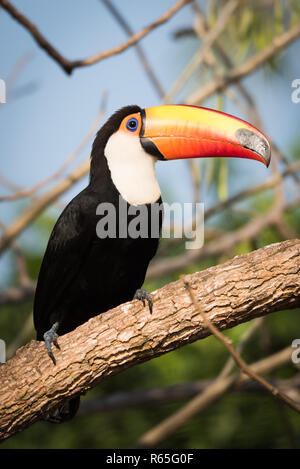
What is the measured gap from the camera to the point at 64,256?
3857mm

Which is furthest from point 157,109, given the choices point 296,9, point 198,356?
point 198,356

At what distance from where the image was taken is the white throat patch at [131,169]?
3.97 meters

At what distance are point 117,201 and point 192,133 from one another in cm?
77

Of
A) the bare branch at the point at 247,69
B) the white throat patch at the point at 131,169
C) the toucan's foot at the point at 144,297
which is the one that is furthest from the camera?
the bare branch at the point at 247,69

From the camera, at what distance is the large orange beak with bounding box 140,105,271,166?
398cm

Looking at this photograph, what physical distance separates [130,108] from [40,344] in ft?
6.05

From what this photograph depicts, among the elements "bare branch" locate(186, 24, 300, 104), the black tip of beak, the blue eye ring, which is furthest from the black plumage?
"bare branch" locate(186, 24, 300, 104)

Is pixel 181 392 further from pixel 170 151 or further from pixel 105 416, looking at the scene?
pixel 170 151

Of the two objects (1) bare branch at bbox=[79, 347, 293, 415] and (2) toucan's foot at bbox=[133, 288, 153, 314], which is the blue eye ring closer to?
(2) toucan's foot at bbox=[133, 288, 153, 314]

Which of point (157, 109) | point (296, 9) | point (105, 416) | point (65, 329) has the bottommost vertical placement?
point (65, 329)

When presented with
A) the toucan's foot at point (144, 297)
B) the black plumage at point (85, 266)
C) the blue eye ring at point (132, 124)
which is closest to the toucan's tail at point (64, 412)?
the black plumage at point (85, 266)

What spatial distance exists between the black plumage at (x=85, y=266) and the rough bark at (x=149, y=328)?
0.59m

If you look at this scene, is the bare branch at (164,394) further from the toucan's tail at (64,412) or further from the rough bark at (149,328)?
the rough bark at (149,328)
